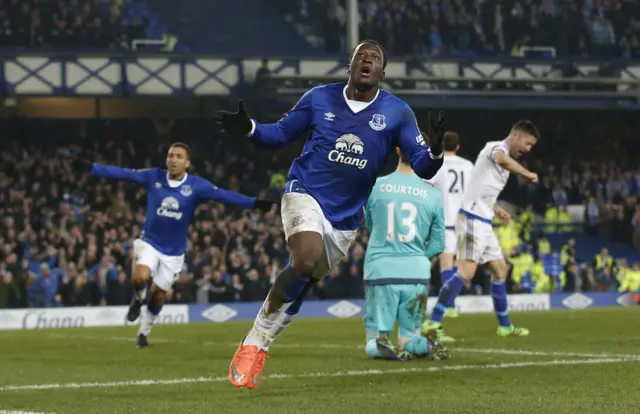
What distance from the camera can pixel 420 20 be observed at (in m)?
35.0

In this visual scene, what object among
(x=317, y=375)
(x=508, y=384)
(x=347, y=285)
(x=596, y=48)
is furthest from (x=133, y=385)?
(x=596, y=48)

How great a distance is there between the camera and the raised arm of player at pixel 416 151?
8.43 metres

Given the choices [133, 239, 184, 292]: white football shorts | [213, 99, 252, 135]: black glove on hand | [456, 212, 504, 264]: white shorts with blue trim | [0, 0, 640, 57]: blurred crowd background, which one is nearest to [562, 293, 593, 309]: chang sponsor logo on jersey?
[0, 0, 640, 57]: blurred crowd background

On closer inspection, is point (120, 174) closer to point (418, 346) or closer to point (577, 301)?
point (418, 346)

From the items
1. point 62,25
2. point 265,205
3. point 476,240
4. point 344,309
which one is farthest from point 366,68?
point 62,25

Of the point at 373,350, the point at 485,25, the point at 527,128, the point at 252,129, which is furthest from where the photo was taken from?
the point at 485,25

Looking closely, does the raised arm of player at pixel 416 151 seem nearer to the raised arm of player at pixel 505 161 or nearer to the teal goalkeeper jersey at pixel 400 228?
the teal goalkeeper jersey at pixel 400 228

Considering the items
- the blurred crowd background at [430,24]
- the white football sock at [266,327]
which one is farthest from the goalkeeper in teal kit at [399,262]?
the blurred crowd background at [430,24]

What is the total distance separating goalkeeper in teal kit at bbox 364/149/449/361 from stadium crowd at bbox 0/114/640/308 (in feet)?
45.0

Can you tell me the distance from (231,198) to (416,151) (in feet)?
22.4

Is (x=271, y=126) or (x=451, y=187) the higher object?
(x=271, y=126)

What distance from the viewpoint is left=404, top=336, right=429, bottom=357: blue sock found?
1188cm

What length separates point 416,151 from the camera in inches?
343

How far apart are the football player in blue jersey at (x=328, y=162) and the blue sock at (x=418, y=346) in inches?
130
